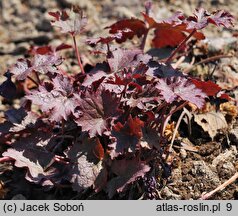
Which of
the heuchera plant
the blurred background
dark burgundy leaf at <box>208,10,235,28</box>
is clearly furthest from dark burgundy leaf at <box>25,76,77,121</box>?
the blurred background

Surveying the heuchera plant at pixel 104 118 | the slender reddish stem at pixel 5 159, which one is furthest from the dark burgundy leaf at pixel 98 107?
the slender reddish stem at pixel 5 159

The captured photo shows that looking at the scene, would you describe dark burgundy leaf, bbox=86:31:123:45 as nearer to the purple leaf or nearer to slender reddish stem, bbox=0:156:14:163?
the purple leaf

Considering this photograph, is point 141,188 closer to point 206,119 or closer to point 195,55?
point 206,119

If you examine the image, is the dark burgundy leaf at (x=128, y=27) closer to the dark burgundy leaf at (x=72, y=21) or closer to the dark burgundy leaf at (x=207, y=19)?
the dark burgundy leaf at (x=72, y=21)

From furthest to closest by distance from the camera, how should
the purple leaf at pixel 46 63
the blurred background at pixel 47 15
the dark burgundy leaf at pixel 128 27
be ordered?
1. the blurred background at pixel 47 15
2. the dark burgundy leaf at pixel 128 27
3. the purple leaf at pixel 46 63

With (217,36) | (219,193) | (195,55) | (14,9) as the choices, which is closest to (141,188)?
(219,193)

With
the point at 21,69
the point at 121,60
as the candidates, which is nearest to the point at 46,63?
the point at 21,69

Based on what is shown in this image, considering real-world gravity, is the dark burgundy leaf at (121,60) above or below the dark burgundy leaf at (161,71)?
above

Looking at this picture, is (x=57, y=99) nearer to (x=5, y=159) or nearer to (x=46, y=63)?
(x=46, y=63)
